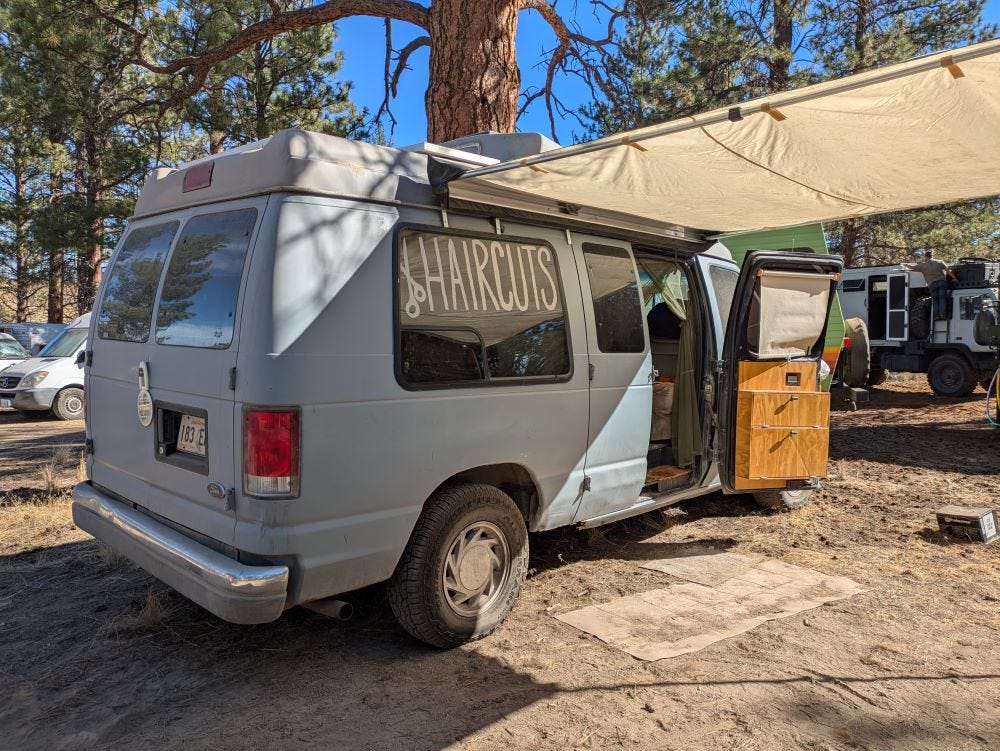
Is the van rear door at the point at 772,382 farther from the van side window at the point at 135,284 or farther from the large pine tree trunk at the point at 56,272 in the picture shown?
the large pine tree trunk at the point at 56,272

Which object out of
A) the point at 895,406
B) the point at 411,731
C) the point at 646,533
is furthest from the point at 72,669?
the point at 895,406

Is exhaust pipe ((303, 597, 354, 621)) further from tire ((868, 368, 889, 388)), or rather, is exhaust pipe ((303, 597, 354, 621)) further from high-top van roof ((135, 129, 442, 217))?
tire ((868, 368, 889, 388))

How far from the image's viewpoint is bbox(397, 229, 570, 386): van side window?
3.51 meters

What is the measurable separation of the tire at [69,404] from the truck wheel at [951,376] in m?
16.8

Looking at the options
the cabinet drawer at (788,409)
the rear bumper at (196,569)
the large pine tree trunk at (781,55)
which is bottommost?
the rear bumper at (196,569)

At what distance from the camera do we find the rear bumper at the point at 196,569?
2975 millimetres

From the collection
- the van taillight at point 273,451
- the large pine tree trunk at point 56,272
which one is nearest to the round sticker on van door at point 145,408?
the van taillight at point 273,451

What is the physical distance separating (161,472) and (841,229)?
1859cm

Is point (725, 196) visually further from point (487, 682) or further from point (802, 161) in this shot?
point (487, 682)

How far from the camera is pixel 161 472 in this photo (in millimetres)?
3590

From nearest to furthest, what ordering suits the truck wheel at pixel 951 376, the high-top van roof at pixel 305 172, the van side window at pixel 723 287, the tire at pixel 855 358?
the high-top van roof at pixel 305 172
the van side window at pixel 723 287
the tire at pixel 855 358
the truck wheel at pixel 951 376

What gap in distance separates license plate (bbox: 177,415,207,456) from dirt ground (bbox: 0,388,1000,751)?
40.9 inches

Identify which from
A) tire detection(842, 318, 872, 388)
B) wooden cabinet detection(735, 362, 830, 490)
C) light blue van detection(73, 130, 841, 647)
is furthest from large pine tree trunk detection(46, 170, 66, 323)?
wooden cabinet detection(735, 362, 830, 490)

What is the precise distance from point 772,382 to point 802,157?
1689 mm
